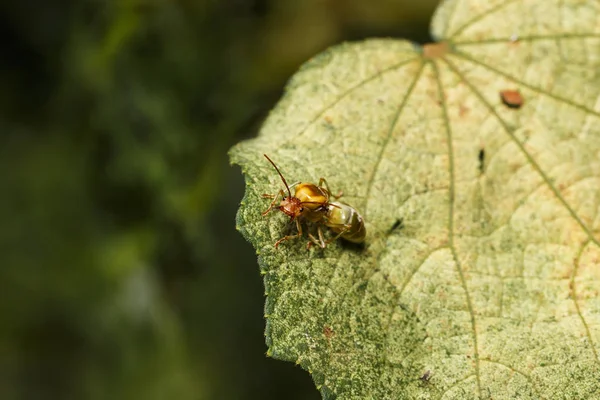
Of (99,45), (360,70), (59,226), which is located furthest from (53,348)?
(360,70)

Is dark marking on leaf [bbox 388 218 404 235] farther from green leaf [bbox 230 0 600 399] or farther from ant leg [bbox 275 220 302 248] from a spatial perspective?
ant leg [bbox 275 220 302 248]

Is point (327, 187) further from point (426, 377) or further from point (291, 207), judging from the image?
point (426, 377)

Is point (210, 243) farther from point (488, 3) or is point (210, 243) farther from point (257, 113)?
point (488, 3)

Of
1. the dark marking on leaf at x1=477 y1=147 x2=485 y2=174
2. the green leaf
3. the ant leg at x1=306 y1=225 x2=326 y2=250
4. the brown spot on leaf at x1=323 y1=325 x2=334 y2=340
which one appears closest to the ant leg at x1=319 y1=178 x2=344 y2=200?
the green leaf

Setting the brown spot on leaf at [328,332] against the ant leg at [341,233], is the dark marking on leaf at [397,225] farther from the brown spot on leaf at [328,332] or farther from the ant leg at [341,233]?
the brown spot on leaf at [328,332]

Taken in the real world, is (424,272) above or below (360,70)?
below
